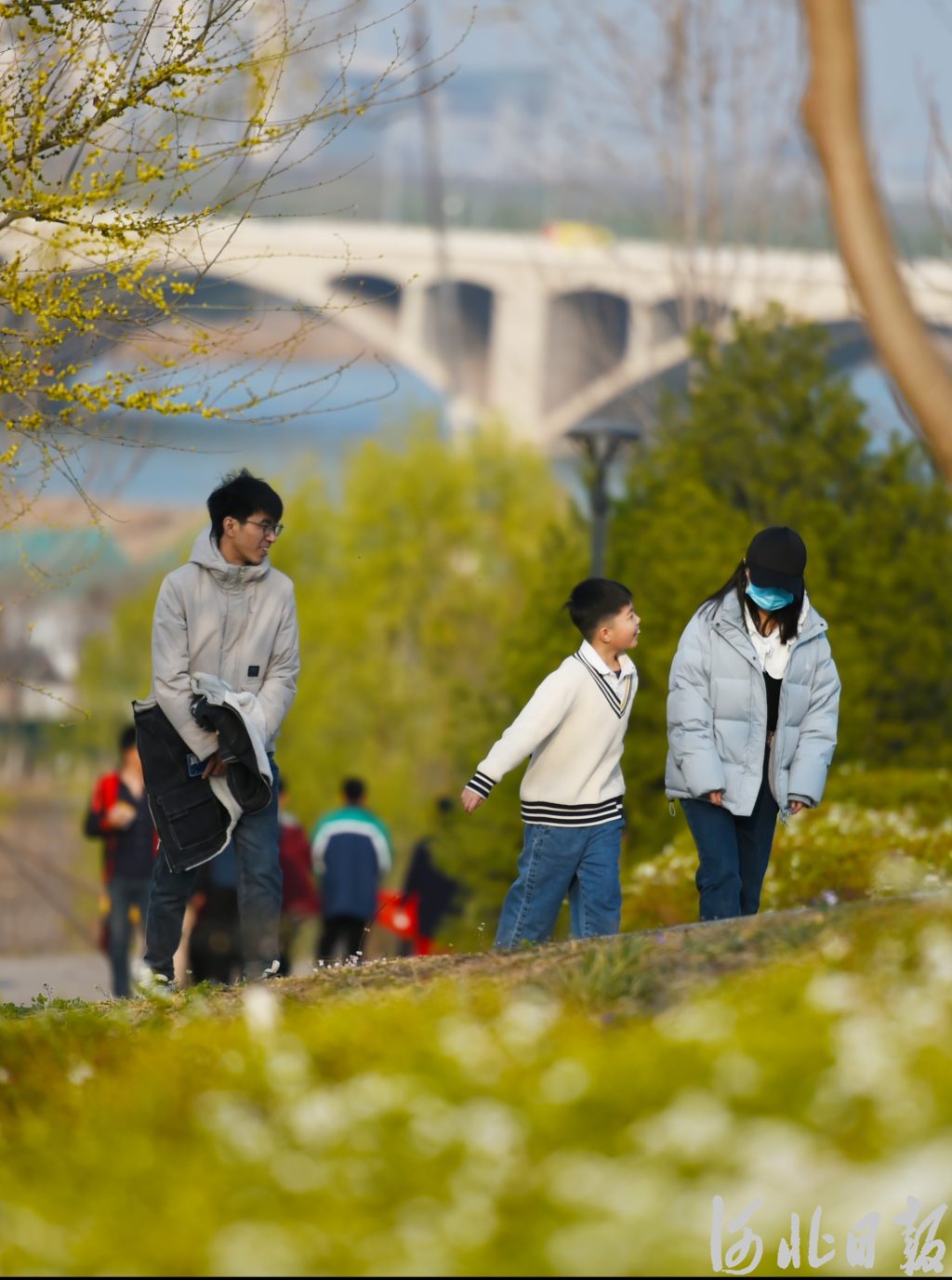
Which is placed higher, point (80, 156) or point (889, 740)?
point (80, 156)

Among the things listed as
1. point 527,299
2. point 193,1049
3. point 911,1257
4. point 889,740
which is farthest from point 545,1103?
point 527,299

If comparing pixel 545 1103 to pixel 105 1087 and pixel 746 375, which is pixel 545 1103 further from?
pixel 746 375

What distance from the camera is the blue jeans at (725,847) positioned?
21.5ft

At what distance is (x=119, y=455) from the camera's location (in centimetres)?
1755

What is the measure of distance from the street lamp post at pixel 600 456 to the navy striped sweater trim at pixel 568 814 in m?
6.80

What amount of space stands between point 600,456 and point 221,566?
8.12 metres

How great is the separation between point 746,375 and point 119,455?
20.7 feet

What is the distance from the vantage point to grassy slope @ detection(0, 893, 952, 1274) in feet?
8.76

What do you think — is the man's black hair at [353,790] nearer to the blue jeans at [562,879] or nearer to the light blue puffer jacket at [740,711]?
the blue jeans at [562,879]

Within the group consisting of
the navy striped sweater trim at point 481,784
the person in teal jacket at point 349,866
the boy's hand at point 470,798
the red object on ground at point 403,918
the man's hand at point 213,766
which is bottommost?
the red object on ground at point 403,918

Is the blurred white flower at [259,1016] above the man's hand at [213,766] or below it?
below

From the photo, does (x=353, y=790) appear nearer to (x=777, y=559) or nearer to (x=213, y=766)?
(x=213, y=766)

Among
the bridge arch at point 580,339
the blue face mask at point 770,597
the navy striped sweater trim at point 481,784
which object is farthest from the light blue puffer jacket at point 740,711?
the bridge arch at point 580,339

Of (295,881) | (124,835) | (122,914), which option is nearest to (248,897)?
(295,881)
